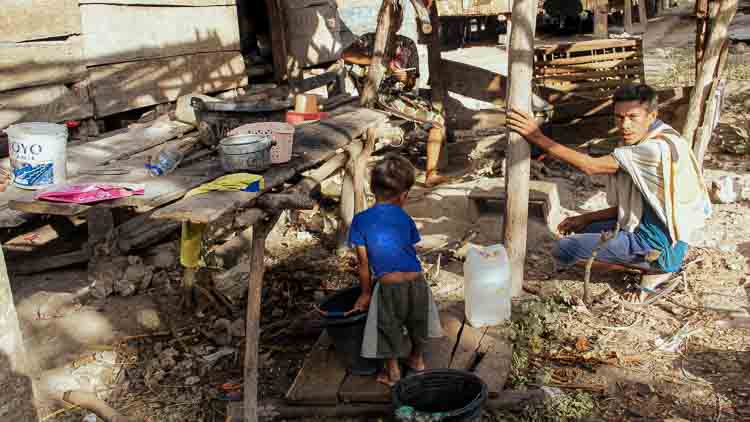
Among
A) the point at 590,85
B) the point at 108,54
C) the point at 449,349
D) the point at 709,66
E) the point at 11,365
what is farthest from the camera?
the point at 590,85

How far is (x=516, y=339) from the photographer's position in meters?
4.87

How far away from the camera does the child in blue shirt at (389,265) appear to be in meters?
4.09

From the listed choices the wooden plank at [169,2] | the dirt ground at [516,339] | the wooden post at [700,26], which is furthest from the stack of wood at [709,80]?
the wooden plank at [169,2]

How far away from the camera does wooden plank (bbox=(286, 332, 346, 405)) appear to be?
4.11m

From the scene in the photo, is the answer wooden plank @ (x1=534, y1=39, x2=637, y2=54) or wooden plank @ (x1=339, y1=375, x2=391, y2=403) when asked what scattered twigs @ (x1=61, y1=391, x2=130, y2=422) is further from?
wooden plank @ (x1=534, y1=39, x2=637, y2=54)

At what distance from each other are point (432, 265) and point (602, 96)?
4.56m

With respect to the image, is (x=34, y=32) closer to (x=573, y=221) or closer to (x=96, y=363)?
(x=96, y=363)

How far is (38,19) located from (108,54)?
79 centimetres

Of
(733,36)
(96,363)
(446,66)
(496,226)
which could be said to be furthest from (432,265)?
(733,36)

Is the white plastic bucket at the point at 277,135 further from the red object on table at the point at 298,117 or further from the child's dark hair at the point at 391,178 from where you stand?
the red object on table at the point at 298,117

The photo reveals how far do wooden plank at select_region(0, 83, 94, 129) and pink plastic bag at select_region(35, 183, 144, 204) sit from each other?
2364mm

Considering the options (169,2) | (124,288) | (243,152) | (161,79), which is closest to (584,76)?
(169,2)

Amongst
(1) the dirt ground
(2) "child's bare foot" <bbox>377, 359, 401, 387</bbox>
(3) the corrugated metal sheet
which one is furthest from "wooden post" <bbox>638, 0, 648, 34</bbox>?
(2) "child's bare foot" <bbox>377, 359, 401, 387</bbox>

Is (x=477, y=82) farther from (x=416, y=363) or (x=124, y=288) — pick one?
(x=416, y=363)
